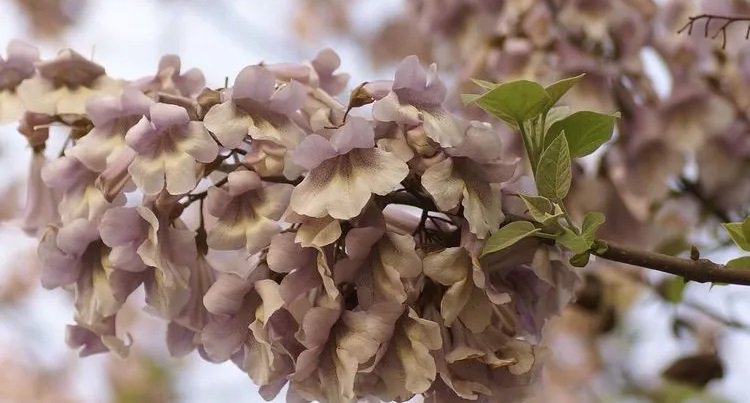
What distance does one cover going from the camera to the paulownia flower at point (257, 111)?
314mm

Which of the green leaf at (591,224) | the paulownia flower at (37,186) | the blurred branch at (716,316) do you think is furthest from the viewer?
the blurred branch at (716,316)

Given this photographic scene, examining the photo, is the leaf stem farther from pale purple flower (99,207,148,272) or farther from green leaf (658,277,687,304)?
green leaf (658,277,687,304)

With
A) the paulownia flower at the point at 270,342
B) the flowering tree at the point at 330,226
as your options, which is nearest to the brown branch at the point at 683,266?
the flowering tree at the point at 330,226

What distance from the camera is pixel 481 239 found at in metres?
0.31

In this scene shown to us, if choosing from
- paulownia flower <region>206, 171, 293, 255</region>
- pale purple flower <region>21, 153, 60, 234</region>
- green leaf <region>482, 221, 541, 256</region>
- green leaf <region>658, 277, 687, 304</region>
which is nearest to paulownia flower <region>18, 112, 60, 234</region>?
pale purple flower <region>21, 153, 60, 234</region>

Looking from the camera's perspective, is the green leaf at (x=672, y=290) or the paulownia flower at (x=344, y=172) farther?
the green leaf at (x=672, y=290)

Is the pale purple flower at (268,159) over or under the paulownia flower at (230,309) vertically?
over

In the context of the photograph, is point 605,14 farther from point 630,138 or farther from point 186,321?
point 186,321

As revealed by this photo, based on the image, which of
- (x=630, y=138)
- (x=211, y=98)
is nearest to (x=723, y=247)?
(x=630, y=138)

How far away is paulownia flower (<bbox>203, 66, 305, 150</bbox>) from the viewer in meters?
0.31

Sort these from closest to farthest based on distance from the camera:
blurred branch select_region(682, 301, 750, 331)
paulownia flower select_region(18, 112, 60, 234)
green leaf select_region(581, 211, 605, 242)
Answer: green leaf select_region(581, 211, 605, 242)
paulownia flower select_region(18, 112, 60, 234)
blurred branch select_region(682, 301, 750, 331)

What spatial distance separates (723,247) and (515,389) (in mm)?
282

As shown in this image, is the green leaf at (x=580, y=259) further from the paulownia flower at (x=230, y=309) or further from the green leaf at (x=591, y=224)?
the paulownia flower at (x=230, y=309)

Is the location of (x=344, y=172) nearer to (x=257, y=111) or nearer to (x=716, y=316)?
(x=257, y=111)
